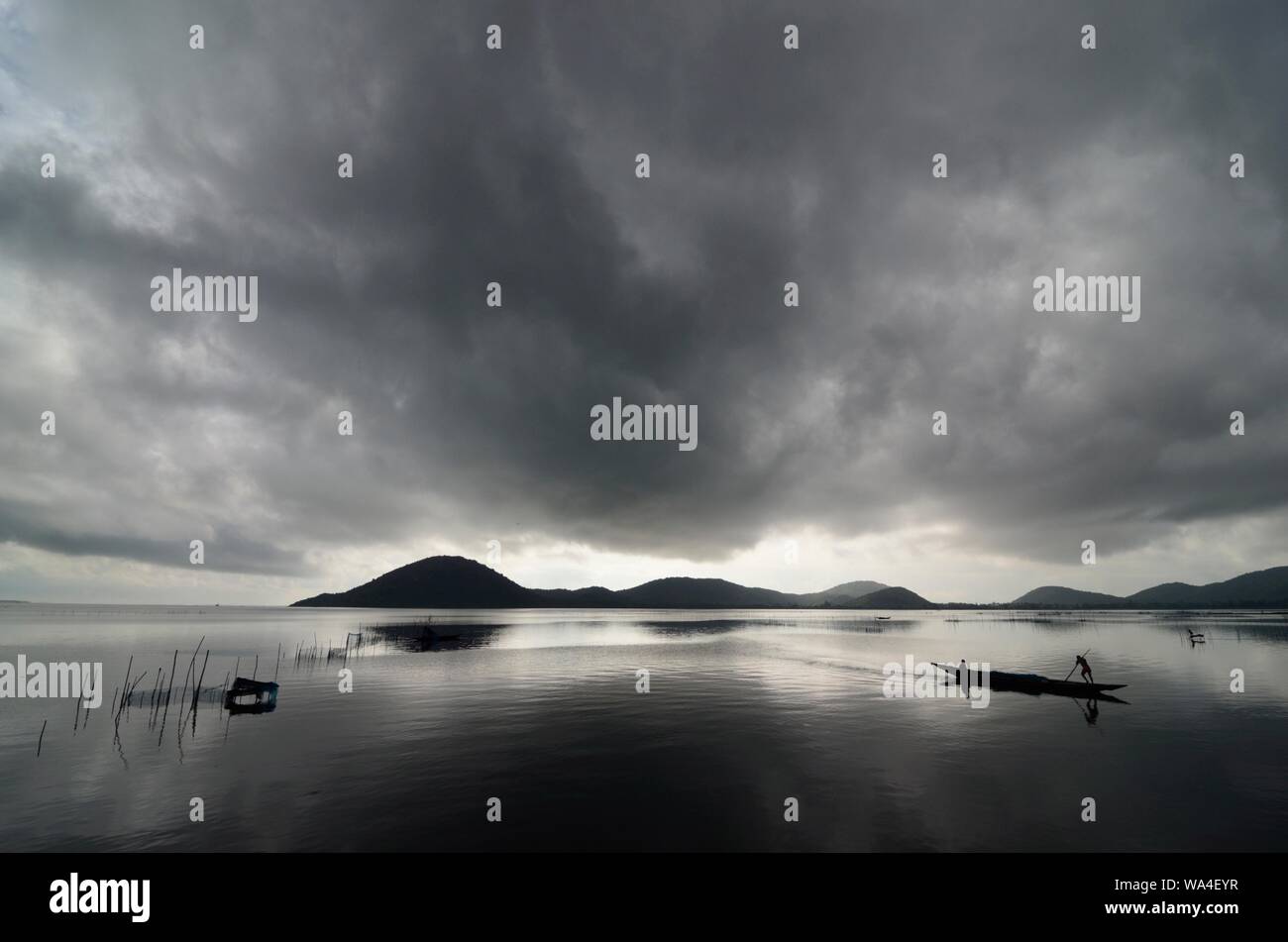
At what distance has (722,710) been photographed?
40.2 m

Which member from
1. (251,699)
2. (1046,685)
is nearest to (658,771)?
(251,699)

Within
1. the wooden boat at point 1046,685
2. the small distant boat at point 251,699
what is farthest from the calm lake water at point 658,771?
the wooden boat at point 1046,685

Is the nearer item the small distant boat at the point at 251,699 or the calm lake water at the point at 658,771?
the calm lake water at the point at 658,771

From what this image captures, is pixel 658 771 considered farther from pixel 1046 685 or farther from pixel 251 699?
pixel 1046 685

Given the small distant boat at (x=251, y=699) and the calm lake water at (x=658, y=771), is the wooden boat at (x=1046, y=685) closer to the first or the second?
the calm lake water at (x=658, y=771)

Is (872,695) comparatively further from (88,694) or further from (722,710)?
(88,694)

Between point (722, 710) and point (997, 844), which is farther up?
point (997, 844)

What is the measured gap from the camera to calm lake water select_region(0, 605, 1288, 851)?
19.3m

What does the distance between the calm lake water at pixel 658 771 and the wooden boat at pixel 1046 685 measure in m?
1.87

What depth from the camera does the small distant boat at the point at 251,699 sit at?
42.5 meters

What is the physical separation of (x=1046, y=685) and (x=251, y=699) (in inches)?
2906
